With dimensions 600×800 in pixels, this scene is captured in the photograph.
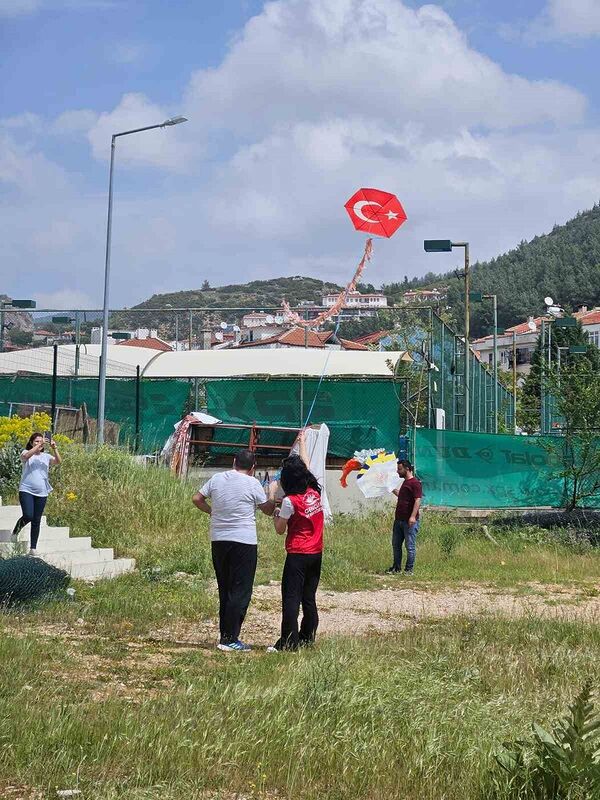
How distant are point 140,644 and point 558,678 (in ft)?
11.5

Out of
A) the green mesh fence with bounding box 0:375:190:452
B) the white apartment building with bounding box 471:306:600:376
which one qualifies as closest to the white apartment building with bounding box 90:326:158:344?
the green mesh fence with bounding box 0:375:190:452

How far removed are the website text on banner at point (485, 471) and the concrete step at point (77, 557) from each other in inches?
369

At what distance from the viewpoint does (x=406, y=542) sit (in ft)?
52.9

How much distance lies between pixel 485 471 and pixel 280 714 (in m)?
16.7

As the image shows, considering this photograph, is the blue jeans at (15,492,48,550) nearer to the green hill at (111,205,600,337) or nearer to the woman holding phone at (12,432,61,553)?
the woman holding phone at (12,432,61,553)

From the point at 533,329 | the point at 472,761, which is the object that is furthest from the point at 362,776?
the point at 533,329

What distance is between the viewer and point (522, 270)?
14412 cm

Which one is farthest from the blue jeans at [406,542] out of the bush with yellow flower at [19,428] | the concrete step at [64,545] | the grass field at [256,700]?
the bush with yellow flower at [19,428]

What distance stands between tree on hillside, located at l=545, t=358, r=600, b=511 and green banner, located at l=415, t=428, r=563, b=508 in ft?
2.02

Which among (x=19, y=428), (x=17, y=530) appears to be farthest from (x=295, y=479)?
(x=19, y=428)

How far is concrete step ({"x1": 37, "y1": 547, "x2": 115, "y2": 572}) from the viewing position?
13.6m

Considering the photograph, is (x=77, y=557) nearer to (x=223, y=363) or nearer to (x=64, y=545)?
(x=64, y=545)

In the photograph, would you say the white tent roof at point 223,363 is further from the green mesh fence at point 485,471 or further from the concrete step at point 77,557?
the concrete step at point 77,557

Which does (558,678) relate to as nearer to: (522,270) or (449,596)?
(449,596)
